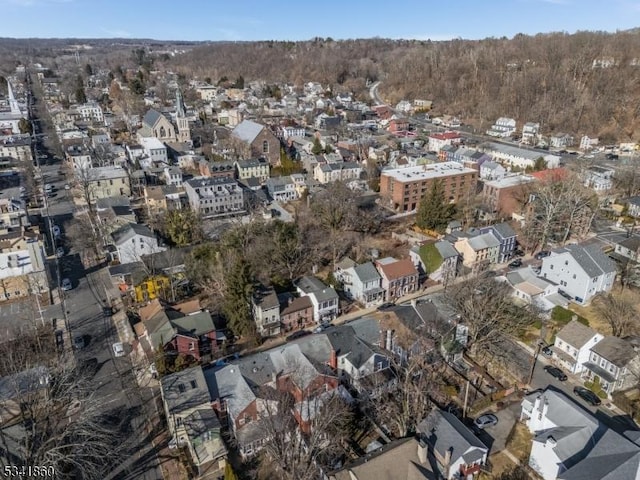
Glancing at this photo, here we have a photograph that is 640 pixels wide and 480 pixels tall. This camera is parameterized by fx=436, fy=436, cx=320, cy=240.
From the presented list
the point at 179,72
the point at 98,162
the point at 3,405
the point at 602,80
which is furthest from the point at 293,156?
the point at 179,72

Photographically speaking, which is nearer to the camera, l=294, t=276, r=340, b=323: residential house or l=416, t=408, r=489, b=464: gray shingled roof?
l=416, t=408, r=489, b=464: gray shingled roof

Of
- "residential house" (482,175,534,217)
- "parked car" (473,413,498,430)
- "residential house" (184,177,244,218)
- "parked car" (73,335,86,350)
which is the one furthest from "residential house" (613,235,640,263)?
"parked car" (73,335,86,350)

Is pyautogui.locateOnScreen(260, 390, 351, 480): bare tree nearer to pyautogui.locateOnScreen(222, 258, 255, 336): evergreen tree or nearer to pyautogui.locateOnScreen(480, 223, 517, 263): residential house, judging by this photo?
pyautogui.locateOnScreen(222, 258, 255, 336): evergreen tree

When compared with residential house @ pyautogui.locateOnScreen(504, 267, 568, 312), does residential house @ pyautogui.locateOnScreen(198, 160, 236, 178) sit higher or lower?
higher

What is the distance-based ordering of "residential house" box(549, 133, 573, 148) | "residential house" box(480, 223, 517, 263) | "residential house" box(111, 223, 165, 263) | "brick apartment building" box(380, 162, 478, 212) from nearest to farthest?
"residential house" box(111, 223, 165, 263) → "residential house" box(480, 223, 517, 263) → "brick apartment building" box(380, 162, 478, 212) → "residential house" box(549, 133, 573, 148)

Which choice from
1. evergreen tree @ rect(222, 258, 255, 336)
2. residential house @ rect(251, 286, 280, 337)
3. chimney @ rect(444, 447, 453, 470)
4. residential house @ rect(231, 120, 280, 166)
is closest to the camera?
chimney @ rect(444, 447, 453, 470)

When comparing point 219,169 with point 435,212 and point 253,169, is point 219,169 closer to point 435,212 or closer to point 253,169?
point 253,169

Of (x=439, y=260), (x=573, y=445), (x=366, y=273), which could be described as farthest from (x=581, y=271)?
(x=573, y=445)

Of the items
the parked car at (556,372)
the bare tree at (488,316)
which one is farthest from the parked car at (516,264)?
the parked car at (556,372)
